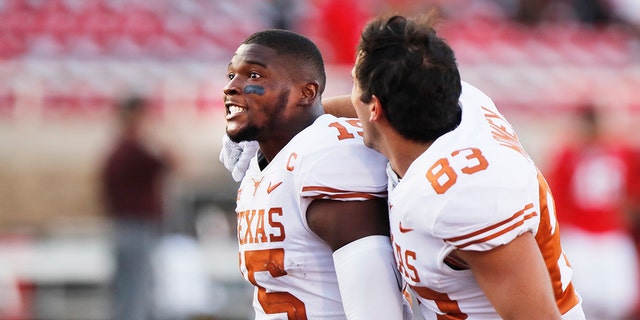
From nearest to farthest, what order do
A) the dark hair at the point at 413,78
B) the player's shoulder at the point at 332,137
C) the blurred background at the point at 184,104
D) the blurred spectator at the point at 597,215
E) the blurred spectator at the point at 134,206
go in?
1. the dark hair at the point at 413,78
2. the player's shoulder at the point at 332,137
3. the blurred spectator at the point at 597,215
4. the blurred spectator at the point at 134,206
5. the blurred background at the point at 184,104

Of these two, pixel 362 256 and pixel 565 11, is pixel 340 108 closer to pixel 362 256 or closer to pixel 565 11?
pixel 362 256

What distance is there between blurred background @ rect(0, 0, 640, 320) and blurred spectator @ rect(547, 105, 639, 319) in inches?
1.0

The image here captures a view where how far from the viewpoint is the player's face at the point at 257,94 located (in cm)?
334

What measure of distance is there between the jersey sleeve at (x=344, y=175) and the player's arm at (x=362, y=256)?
0.09 feet

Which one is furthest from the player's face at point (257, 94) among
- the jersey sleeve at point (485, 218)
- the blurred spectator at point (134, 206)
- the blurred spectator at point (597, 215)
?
the blurred spectator at point (134, 206)

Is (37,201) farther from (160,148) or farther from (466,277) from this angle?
(466,277)

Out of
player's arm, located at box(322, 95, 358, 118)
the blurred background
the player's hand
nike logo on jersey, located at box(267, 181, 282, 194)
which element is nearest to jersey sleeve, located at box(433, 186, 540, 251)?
nike logo on jersey, located at box(267, 181, 282, 194)

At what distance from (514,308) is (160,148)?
627 centimetres

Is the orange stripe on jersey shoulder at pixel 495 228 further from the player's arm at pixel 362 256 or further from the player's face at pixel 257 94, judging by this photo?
the player's face at pixel 257 94

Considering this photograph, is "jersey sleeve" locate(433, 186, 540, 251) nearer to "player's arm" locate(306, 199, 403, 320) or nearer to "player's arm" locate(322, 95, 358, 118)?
"player's arm" locate(306, 199, 403, 320)

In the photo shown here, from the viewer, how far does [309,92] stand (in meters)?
3.41

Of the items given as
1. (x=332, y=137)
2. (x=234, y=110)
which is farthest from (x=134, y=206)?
(x=332, y=137)

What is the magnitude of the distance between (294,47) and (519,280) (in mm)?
1038

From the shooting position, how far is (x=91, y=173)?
1123 centimetres
